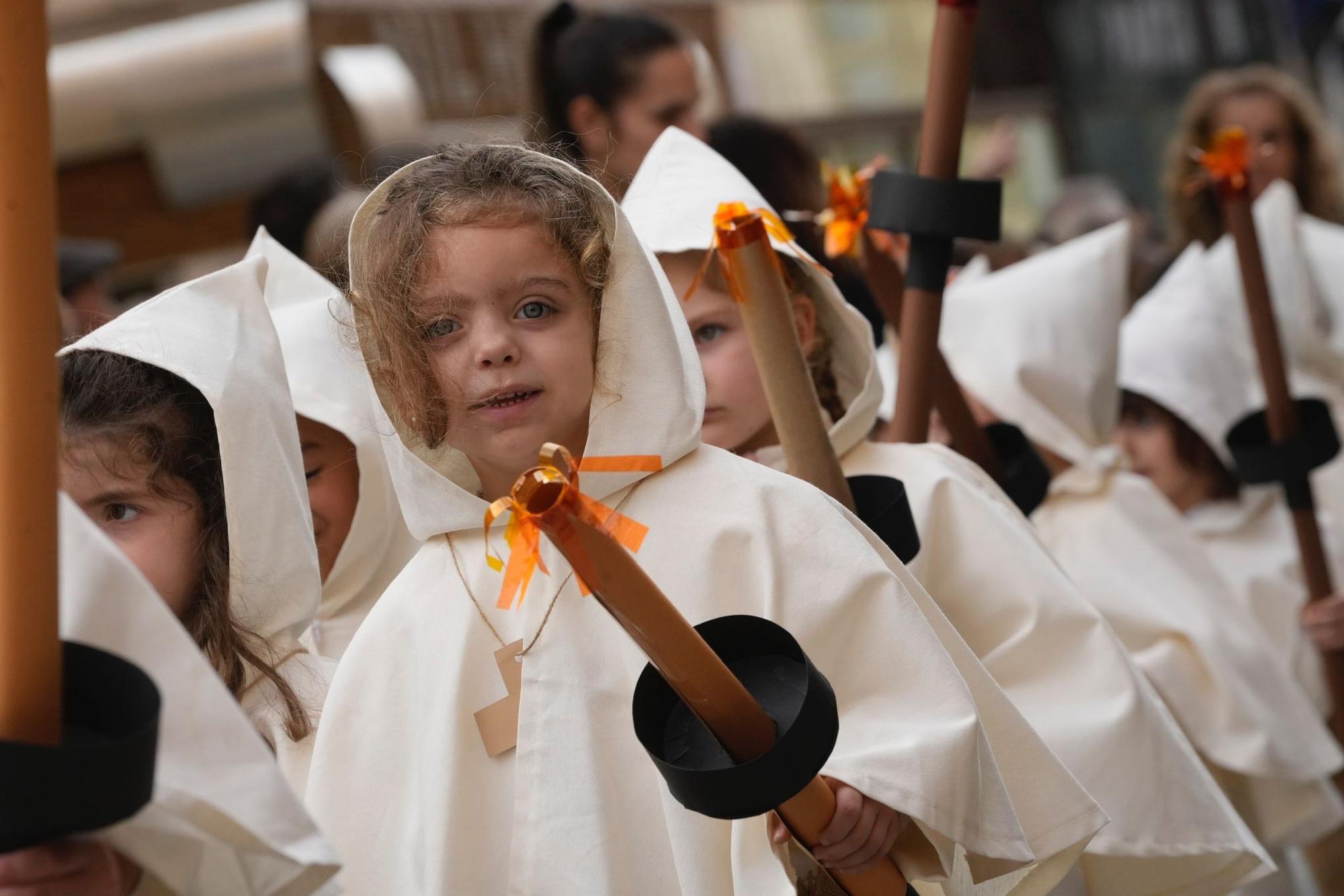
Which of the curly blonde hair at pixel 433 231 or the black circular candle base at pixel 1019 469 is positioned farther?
the black circular candle base at pixel 1019 469

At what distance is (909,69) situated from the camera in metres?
11.7

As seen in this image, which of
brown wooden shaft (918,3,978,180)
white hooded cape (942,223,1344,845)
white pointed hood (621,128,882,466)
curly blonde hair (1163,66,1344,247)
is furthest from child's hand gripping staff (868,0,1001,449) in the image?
curly blonde hair (1163,66,1344,247)

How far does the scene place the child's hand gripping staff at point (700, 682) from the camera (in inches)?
56.0

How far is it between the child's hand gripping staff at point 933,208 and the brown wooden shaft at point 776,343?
54 cm

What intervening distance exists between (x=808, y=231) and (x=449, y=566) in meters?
1.61

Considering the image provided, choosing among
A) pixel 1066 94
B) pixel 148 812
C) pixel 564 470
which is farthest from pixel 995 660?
pixel 1066 94

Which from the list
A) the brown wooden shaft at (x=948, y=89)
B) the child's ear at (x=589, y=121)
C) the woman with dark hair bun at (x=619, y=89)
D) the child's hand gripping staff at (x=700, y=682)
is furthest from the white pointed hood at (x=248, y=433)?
the child's ear at (x=589, y=121)

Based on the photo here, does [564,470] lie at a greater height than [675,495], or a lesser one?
greater

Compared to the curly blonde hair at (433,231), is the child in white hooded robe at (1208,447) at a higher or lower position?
lower

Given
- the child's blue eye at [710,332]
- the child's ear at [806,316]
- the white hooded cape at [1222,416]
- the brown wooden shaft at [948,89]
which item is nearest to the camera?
the brown wooden shaft at [948,89]

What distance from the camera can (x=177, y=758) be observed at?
4.72 ft

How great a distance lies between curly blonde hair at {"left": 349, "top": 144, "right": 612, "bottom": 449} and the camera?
2.01 meters

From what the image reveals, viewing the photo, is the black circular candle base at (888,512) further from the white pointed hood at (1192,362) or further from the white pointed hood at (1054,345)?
the white pointed hood at (1192,362)

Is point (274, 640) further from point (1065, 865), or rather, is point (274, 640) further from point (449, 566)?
point (1065, 865)
